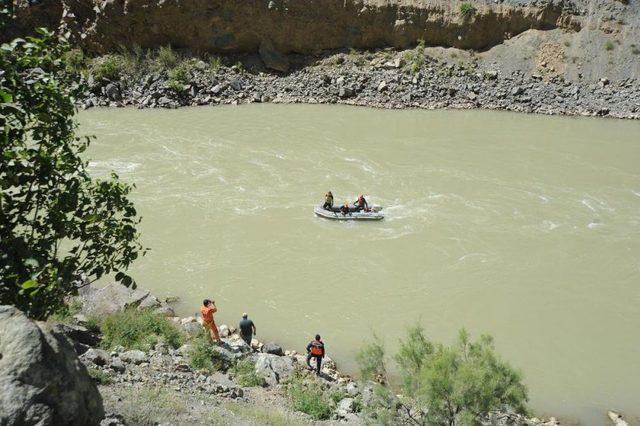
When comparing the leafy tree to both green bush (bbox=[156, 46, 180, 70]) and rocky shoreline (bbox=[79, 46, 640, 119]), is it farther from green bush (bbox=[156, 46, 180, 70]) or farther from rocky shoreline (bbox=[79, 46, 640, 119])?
green bush (bbox=[156, 46, 180, 70])

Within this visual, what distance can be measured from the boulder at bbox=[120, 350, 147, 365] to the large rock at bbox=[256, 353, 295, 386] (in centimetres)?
243

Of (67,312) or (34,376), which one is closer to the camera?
(34,376)

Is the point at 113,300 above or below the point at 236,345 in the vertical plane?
above

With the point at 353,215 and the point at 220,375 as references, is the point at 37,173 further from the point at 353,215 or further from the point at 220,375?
the point at 353,215

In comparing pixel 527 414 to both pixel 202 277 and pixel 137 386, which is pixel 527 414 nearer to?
pixel 137 386

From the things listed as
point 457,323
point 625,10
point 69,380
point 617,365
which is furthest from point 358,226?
point 625,10

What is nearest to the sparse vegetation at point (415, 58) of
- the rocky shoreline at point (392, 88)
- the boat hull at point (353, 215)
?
the rocky shoreline at point (392, 88)

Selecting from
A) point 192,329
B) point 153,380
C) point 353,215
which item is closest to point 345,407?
point 153,380

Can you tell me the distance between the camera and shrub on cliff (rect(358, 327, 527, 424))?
9125 millimetres

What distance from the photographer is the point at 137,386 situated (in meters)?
9.00

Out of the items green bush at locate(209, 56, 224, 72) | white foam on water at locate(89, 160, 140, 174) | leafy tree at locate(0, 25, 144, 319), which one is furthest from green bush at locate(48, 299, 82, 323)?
green bush at locate(209, 56, 224, 72)

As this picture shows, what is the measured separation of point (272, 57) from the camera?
135ft

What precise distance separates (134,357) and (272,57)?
33.7m

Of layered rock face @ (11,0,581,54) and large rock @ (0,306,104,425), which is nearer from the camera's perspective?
large rock @ (0,306,104,425)
